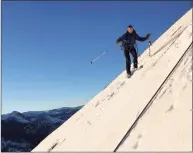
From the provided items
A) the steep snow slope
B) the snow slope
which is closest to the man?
the snow slope

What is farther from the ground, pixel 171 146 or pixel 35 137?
pixel 171 146

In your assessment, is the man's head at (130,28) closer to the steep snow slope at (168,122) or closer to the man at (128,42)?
the man at (128,42)

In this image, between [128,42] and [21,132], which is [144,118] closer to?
[128,42]

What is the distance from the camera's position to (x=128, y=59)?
12.1 m

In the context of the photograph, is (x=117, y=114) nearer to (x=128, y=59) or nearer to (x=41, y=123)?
(x=128, y=59)

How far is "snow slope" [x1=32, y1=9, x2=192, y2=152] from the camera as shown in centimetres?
635

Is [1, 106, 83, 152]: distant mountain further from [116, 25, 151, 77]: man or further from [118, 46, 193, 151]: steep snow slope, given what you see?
[118, 46, 193, 151]: steep snow slope

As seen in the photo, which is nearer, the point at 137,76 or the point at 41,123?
the point at 137,76

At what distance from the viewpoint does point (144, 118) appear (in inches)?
289

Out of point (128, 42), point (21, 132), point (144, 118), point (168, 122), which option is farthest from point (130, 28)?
point (21, 132)

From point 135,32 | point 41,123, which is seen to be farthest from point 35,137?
point 135,32

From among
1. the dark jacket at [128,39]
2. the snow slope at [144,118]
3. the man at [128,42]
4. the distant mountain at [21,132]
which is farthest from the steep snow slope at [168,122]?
the distant mountain at [21,132]

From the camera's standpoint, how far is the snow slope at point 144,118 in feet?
20.8

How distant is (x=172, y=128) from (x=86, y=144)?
2316 millimetres
